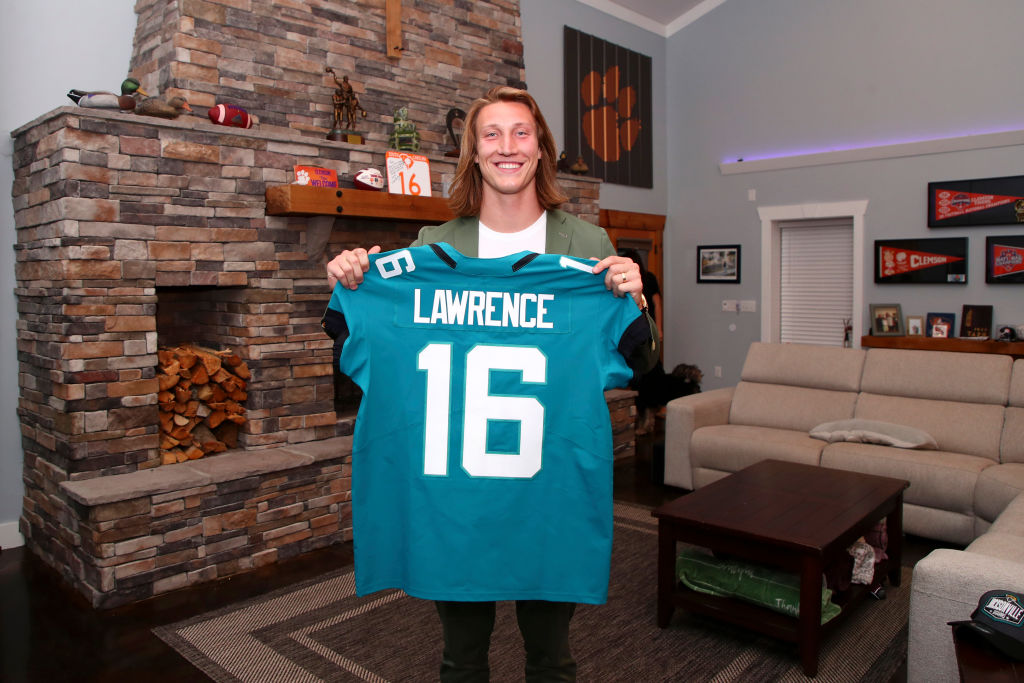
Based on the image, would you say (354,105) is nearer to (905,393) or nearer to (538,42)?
(538,42)

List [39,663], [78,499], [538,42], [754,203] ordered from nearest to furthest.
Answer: [39,663]
[78,499]
[538,42]
[754,203]

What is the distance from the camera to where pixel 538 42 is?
6.06m

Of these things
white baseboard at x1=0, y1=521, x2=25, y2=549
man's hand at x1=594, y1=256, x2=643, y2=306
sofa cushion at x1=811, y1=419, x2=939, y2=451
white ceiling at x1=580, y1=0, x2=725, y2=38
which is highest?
white ceiling at x1=580, y1=0, x2=725, y2=38

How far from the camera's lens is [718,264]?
725 centimetres

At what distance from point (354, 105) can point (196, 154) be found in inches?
41.1

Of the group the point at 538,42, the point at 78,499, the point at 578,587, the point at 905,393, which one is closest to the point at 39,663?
the point at 78,499

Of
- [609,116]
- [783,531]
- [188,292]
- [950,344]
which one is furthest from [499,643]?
[609,116]

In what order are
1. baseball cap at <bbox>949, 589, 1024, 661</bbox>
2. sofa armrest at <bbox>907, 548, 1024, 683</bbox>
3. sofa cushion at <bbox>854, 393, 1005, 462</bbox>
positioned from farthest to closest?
sofa cushion at <bbox>854, 393, 1005, 462</bbox>, sofa armrest at <bbox>907, 548, 1024, 683</bbox>, baseball cap at <bbox>949, 589, 1024, 661</bbox>

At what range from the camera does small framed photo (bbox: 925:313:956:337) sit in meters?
5.85

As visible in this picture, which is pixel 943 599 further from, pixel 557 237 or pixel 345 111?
pixel 345 111

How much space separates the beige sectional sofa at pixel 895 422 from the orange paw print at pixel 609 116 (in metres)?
2.68

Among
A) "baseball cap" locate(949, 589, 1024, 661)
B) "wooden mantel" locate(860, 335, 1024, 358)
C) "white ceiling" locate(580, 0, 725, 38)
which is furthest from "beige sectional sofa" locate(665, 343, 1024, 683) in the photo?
"white ceiling" locate(580, 0, 725, 38)

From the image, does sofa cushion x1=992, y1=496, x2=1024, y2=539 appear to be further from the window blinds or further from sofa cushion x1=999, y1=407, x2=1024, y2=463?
the window blinds

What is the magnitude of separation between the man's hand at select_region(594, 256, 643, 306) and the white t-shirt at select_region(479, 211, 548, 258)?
0.15 meters
